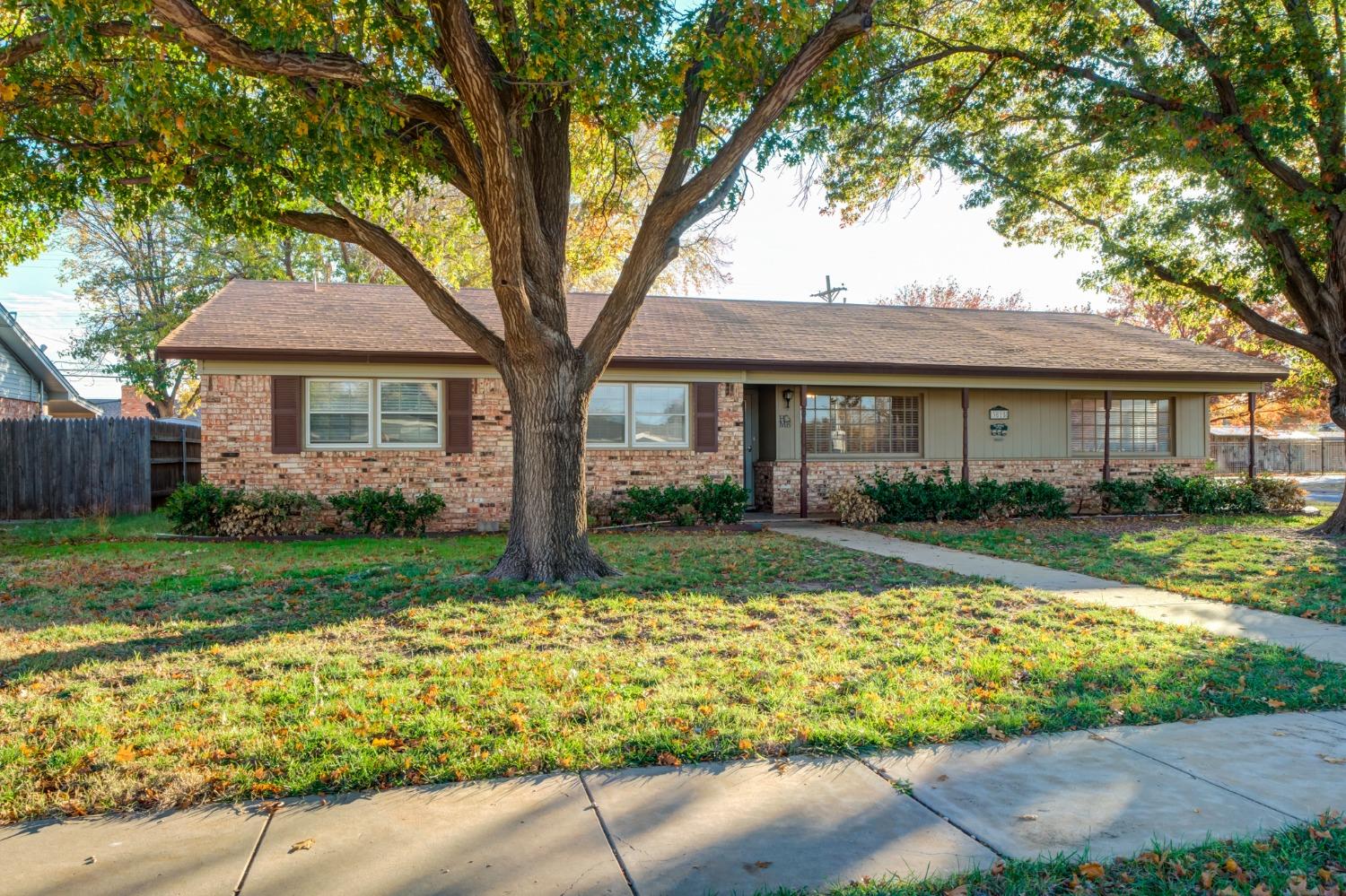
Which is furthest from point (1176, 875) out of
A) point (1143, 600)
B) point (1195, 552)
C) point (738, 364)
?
point (738, 364)

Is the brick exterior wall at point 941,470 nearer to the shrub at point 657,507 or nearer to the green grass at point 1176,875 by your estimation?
the shrub at point 657,507

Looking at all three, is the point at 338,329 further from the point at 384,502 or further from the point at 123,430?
the point at 123,430

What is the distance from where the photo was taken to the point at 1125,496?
54.9 feet

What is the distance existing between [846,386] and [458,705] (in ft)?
43.3

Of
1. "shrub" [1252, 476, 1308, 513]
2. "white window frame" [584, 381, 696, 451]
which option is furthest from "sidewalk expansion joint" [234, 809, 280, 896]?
"shrub" [1252, 476, 1308, 513]

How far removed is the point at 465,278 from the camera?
25500 mm

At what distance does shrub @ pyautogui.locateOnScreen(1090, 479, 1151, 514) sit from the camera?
55.0 feet

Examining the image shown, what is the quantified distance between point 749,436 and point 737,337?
6.63 ft

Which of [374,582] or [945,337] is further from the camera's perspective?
[945,337]

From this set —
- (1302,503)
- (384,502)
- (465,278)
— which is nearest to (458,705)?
(384,502)

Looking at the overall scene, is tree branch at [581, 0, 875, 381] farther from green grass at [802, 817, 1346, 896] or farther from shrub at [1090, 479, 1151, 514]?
shrub at [1090, 479, 1151, 514]

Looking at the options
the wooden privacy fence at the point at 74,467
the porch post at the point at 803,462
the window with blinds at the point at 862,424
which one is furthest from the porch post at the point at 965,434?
the wooden privacy fence at the point at 74,467

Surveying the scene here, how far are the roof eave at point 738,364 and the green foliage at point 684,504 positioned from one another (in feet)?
6.82

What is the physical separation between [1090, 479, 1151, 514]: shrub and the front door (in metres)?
6.71
